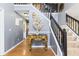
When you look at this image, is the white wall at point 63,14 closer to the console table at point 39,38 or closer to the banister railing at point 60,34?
the banister railing at point 60,34

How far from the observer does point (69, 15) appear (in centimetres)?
500

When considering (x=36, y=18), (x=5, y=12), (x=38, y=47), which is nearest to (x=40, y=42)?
(x=38, y=47)

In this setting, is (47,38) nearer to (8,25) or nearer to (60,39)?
(60,39)

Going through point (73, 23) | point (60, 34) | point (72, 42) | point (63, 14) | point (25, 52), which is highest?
point (63, 14)

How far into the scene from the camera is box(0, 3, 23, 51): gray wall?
16.3 feet

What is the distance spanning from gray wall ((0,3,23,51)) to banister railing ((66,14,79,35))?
2.57 feet

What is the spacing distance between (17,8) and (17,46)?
62cm

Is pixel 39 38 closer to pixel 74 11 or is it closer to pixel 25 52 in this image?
pixel 25 52

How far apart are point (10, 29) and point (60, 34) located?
0.82 m

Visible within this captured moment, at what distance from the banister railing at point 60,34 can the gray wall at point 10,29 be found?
0.54m

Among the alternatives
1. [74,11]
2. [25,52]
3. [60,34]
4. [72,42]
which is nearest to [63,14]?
[74,11]

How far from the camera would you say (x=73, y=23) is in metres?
4.98

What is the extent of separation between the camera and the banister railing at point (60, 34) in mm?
4955

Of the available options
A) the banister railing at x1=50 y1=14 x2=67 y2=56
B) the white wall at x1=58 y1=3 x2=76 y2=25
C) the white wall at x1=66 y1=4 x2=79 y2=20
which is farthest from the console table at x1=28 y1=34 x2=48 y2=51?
the white wall at x1=66 y1=4 x2=79 y2=20
